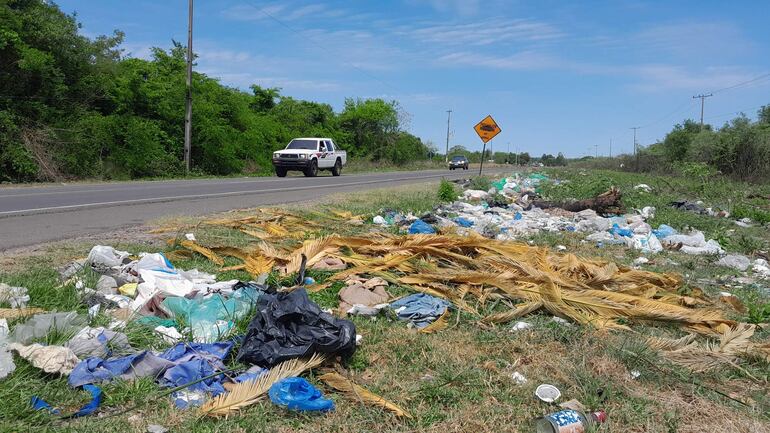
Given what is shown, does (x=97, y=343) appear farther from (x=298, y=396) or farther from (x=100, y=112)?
(x=100, y=112)

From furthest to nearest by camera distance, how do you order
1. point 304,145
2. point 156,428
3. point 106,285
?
point 304,145
point 106,285
point 156,428

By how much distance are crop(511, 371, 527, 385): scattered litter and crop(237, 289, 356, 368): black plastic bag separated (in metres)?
1.00

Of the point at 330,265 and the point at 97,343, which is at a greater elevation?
the point at 330,265

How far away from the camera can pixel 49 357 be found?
125 inches

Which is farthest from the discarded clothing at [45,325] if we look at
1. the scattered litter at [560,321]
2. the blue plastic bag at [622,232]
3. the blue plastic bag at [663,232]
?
the blue plastic bag at [663,232]

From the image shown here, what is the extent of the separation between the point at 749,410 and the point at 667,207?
12.0 metres

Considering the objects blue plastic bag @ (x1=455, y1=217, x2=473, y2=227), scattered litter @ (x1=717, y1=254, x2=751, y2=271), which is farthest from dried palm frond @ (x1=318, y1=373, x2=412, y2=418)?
blue plastic bag @ (x1=455, y1=217, x2=473, y2=227)

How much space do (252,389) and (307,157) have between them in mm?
24641

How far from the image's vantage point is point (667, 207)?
14.1m

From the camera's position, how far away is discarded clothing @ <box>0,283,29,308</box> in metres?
4.14

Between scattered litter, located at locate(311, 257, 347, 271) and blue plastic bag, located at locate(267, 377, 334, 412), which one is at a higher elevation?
scattered litter, located at locate(311, 257, 347, 271)

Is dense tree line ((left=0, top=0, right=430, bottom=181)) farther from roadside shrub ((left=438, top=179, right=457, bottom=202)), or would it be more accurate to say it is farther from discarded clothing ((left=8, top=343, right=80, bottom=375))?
discarded clothing ((left=8, top=343, right=80, bottom=375))

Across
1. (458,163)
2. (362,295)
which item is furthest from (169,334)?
(458,163)

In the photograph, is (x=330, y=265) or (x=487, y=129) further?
(x=487, y=129)
